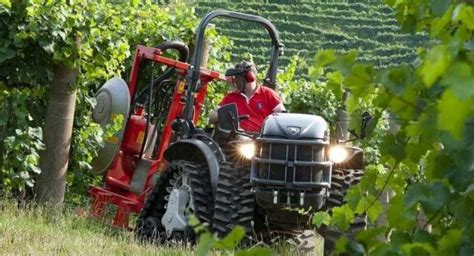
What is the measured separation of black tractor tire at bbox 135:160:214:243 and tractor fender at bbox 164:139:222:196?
0.09 metres

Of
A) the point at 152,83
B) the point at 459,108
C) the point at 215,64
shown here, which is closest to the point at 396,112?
the point at 459,108

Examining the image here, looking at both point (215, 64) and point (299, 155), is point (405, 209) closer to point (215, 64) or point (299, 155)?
point (299, 155)

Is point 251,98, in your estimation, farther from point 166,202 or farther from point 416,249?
point 416,249

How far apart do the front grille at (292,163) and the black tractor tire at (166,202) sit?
0.90 meters

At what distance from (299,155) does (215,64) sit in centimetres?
652

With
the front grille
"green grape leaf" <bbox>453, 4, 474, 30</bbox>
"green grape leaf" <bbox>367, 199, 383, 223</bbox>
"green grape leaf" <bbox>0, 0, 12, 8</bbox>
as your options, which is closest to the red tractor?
the front grille

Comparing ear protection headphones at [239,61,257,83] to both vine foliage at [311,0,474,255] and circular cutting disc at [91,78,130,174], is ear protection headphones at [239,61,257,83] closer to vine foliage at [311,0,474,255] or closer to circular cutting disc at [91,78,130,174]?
circular cutting disc at [91,78,130,174]

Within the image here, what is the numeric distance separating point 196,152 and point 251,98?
60 cm

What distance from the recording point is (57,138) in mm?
11102

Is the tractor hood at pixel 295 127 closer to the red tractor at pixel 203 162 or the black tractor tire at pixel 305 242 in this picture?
the red tractor at pixel 203 162

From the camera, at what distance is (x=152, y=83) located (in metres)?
11.3

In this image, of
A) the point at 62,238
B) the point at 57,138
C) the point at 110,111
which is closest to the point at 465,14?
the point at 62,238

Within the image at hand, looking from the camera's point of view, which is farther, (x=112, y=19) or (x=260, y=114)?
(x=112, y=19)

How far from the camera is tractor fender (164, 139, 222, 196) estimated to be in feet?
30.1
